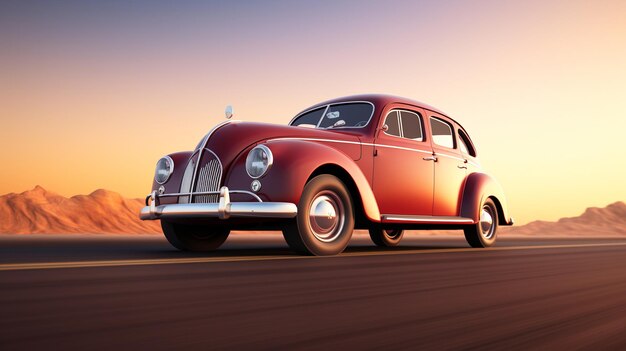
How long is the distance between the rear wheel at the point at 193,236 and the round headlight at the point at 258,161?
1.60 meters

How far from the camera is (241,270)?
4617 mm

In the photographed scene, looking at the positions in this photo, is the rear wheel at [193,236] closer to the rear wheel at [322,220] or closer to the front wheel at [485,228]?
the rear wheel at [322,220]

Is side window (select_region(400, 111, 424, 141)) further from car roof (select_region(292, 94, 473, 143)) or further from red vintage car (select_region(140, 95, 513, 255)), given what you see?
car roof (select_region(292, 94, 473, 143))

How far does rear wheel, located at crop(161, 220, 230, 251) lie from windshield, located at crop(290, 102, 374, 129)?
2.07 metres

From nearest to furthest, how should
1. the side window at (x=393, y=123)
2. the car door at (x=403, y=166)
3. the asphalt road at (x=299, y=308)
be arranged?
the asphalt road at (x=299, y=308)
the car door at (x=403, y=166)
the side window at (x=393, y=123)

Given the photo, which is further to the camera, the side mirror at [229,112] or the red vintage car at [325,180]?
the side mirror at [229,112]

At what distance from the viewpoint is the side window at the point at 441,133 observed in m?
9.45

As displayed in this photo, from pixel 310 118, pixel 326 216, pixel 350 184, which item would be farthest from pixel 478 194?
pixel 326 216

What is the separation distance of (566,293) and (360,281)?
1.27 metres

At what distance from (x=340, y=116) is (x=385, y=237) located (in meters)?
2.90

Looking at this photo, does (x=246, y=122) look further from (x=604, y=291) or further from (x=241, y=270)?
Result: (x=604, y=291)

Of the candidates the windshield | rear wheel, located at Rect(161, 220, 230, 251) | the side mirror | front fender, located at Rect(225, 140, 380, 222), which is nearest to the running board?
front fender, located at Rect(225, 140, 380, 222)

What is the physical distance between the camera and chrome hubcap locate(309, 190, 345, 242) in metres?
6.61

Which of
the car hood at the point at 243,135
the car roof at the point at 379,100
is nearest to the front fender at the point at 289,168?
the car hood at the point at 243,135
